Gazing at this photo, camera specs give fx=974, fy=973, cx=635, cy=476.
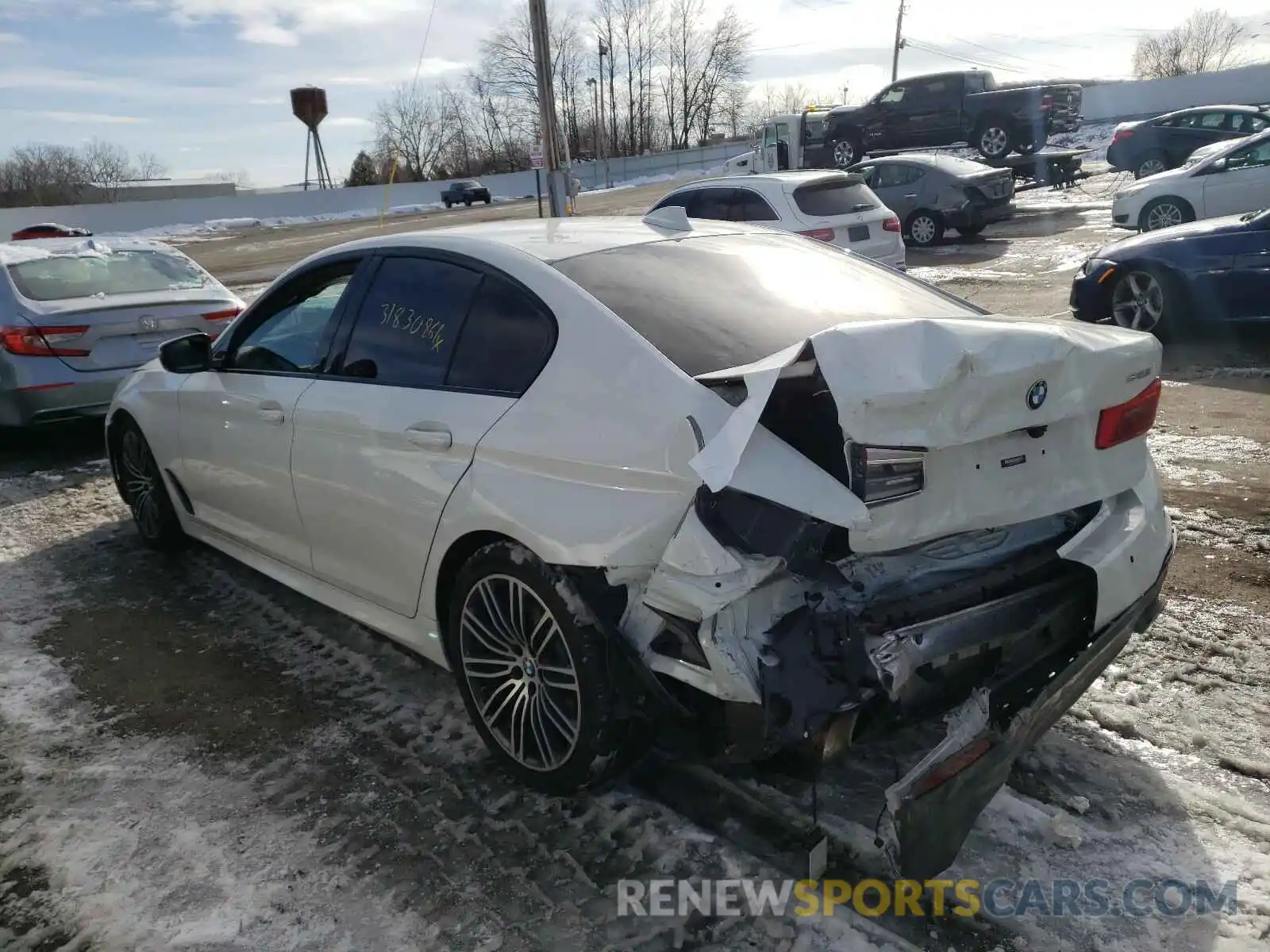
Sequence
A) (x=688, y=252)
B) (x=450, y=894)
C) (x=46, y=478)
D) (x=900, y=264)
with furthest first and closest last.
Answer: (x=900, y=264) → (x=46, y=478) → (x=688, y=252) → (x=450, y=894)

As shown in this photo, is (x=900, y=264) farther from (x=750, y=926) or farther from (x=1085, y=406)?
(x=750, y=926)

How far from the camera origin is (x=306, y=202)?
48281mm

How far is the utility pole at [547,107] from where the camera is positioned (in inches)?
658

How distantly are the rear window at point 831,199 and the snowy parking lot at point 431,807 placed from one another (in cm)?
741

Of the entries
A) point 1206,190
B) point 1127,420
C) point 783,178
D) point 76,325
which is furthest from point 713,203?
point 1127,420

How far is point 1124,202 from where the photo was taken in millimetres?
13562

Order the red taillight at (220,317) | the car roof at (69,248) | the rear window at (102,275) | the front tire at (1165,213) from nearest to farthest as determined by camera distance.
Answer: the rear window at (102,275) → the red taillight at (220,317) → the car roof at (69,248) → the front tire at (1165,213)

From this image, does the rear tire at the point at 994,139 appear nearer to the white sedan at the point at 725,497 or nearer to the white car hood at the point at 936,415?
the white sedan at the point at 725,497

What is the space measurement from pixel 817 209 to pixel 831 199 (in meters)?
0.30

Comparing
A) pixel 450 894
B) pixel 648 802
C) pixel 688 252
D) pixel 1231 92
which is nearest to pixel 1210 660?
pixel 648 802

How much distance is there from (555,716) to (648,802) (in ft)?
1.36

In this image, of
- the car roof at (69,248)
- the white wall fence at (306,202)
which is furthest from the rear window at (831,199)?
the white wall fence at (306,202)

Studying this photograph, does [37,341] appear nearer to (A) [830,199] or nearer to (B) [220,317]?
(B) [220,317]

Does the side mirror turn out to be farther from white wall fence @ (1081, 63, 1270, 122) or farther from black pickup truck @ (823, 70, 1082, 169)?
white wall fence @ (1081, 63, 1270, 122)
